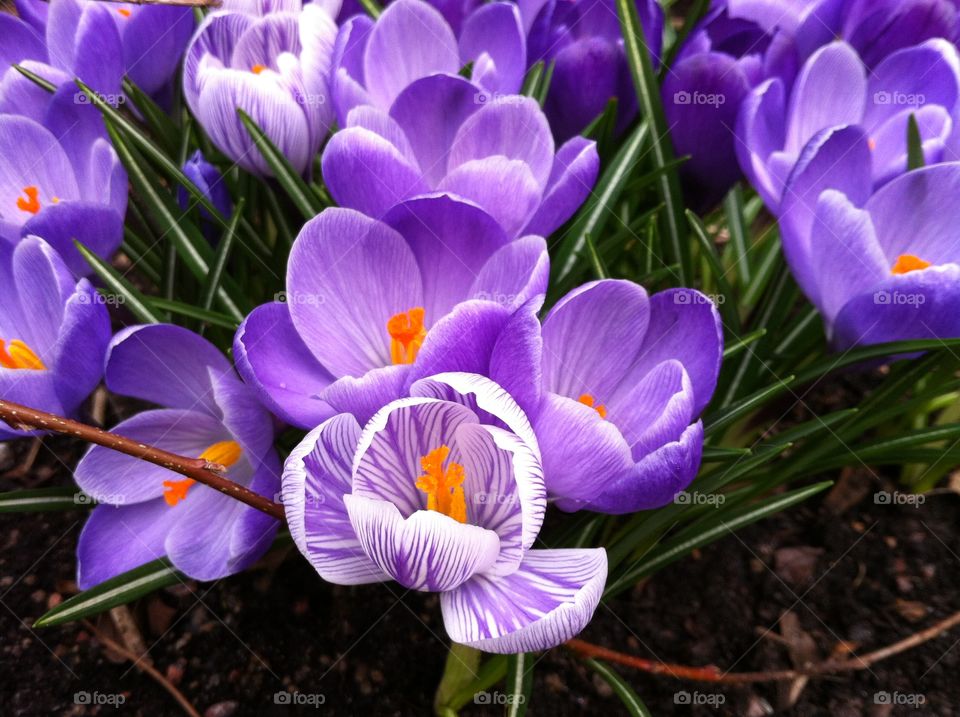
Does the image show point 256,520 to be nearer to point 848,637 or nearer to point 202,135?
point 202,135

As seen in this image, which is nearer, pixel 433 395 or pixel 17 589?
pixel 433 395

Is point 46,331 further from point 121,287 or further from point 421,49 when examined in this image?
point 421,49

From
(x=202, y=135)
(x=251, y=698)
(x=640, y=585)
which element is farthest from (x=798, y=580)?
(x=202, y=135)

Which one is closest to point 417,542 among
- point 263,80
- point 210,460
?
point 210,460

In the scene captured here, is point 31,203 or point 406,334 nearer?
point 406,334

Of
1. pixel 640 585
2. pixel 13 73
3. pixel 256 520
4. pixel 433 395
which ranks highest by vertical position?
pixel 13 73

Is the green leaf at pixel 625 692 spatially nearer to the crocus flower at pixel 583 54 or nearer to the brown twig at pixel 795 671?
the brown twig at pixel 795 671
